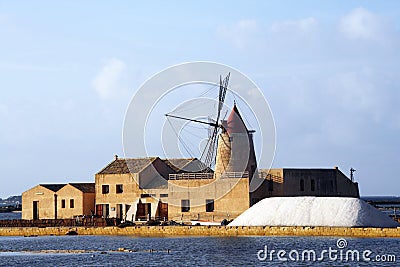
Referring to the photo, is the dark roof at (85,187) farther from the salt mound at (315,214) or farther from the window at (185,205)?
the salt mound at (315,214)

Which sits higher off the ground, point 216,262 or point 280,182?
point 280,182

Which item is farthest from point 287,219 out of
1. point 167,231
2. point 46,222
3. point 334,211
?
point 46,222

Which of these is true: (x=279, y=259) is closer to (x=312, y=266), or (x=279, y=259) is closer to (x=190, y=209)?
(x=312, y=266)

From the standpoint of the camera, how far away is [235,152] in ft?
196

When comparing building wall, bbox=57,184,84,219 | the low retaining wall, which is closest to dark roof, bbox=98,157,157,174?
building wall, bbox=57,184,84,219

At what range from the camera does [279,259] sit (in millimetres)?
38062

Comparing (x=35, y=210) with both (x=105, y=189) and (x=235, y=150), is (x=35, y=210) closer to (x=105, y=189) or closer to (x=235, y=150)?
(x=105, y=189)

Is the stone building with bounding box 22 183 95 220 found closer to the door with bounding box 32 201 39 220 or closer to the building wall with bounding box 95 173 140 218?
the door with bounding box 32 201 39 220

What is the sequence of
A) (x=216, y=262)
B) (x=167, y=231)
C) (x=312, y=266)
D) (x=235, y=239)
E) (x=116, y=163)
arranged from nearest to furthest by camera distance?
(x=312, y=266) → (x=216, y=262) → (x=235, y=239) → (x=167, y=231) → (x=116, y=163)

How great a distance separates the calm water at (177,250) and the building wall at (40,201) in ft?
47.0

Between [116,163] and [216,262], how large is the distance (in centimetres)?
3109

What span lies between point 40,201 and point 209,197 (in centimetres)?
1532

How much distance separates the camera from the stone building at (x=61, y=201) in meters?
67.4

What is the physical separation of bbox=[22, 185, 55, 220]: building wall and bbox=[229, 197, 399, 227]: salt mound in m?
18.9
